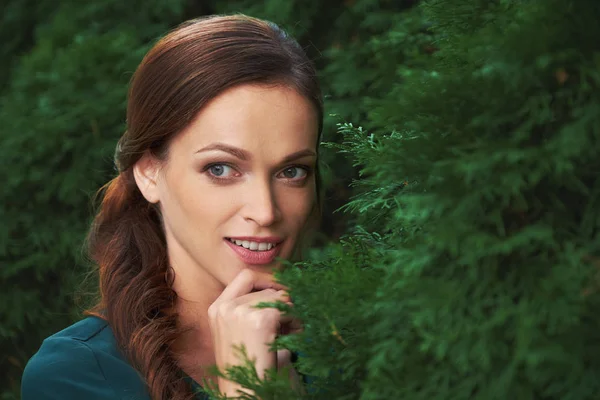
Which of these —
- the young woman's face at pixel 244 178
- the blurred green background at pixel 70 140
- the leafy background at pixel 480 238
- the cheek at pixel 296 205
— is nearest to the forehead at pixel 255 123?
the young woman's face at pixel 244 178

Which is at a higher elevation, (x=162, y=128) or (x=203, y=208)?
(x=162, y=128)

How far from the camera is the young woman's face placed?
2568 mm

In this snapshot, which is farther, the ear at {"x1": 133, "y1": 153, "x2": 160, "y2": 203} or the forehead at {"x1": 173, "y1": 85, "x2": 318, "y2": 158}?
the ear at {"x1": 133, "y1": 153, "x2": 160, "y2": 203}

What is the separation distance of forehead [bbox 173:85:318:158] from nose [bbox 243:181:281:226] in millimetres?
98

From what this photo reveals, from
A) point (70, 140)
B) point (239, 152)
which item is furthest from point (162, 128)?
point (70, 140)

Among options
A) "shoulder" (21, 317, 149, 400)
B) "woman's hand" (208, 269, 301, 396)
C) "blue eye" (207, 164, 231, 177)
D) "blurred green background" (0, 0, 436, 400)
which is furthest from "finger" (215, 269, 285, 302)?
"blurred green background" (0, 0, 436, 400)

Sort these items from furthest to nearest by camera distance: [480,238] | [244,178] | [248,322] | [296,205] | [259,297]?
[296,205] < [244,178] < [259,297] < [248,322] < [480,238]

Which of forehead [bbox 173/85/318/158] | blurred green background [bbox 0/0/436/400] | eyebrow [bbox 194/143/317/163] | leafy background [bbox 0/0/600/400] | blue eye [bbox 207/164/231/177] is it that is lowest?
blurred green background [bbox 0/0/436/400]

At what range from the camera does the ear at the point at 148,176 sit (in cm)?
291

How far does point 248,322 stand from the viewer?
7.69ft

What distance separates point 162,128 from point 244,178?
15.0 inches

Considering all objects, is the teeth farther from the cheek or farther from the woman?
the cheek

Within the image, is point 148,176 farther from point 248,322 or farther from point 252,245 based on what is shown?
point 248,322

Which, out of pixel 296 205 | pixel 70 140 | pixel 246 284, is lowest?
pixel 70 140
